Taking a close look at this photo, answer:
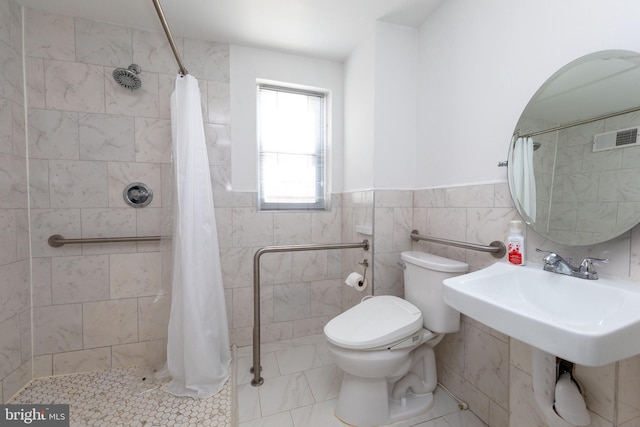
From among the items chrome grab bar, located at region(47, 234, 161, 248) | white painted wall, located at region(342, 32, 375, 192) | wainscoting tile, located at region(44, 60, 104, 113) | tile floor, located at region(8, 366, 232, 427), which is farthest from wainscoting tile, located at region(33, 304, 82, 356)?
white painted wall, located at region(342, 32, 375, 192)

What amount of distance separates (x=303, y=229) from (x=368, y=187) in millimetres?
627

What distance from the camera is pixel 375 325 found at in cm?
118

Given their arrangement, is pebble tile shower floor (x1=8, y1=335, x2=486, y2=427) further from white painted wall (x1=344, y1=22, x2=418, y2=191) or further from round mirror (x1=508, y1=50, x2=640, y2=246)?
white painted wall (x1=344, y1=22, x2=418, y2=191)

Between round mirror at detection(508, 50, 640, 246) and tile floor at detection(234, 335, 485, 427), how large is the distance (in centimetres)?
102

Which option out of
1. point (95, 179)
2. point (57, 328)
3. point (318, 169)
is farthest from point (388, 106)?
point (57, 328)

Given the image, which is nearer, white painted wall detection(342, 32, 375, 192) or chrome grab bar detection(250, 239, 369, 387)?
chrome grab bar detection(250, 239, 369, 387)

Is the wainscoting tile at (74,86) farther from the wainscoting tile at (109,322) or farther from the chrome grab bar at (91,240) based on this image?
the wainscoting tile at (109,322)

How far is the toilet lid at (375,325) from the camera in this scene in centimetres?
109

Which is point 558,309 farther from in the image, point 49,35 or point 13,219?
point 49,35

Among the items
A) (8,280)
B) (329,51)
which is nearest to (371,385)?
(8,280)

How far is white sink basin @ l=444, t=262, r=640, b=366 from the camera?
1.73ft

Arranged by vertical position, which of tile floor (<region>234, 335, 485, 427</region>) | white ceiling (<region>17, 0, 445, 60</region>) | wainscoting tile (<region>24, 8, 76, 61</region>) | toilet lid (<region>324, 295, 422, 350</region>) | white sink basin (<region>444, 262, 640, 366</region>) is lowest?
tile floor (<region>234, 335, 485, 427</region>)

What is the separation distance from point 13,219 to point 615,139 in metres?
2.67

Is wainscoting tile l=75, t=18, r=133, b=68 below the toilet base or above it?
above
